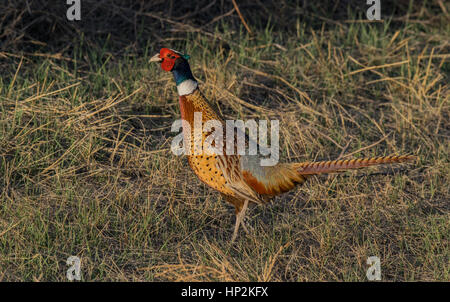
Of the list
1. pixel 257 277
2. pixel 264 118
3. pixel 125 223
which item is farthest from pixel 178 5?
pixel 257 277

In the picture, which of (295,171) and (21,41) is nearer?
(295,171)

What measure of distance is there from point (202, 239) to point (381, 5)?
3.75 m

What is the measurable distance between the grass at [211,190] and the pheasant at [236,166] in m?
0.29

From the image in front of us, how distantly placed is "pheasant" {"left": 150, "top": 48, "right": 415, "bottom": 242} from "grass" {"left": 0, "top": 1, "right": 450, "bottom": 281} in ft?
0.97

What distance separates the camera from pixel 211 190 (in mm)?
4469

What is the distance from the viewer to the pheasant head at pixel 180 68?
3.88 meters

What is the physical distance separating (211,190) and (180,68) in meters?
0.89

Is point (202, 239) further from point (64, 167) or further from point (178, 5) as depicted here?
point (178, 5)

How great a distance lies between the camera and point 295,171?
390 cm
